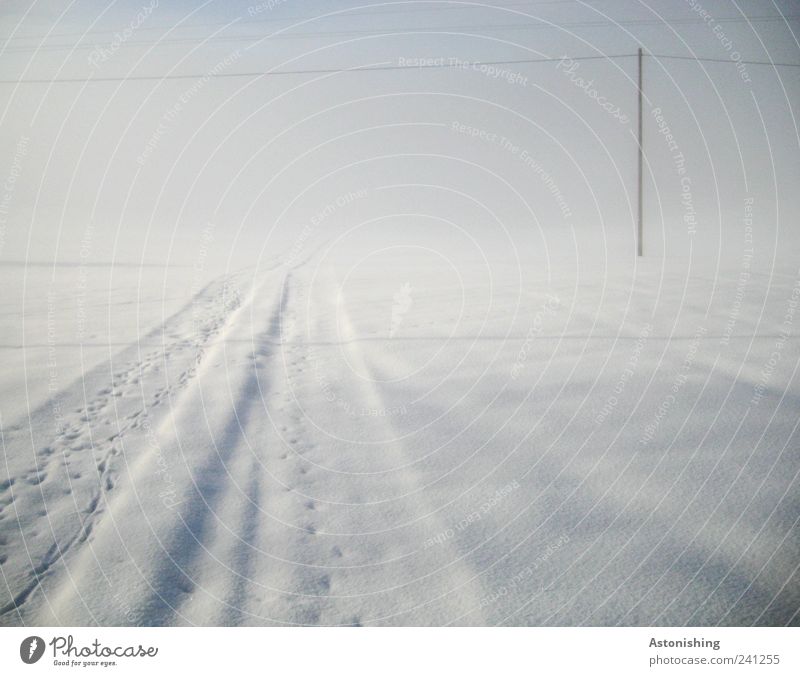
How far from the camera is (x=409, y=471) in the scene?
3559 millimetres

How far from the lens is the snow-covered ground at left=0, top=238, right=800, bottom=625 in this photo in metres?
2.50

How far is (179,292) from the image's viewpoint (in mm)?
10438

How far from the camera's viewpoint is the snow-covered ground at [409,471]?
2.50 meters

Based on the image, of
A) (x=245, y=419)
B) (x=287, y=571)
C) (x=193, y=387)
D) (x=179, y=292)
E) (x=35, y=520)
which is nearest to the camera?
(x=287, y=571)

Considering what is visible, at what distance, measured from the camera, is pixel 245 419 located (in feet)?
14.3

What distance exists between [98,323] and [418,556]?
21.6 ft
